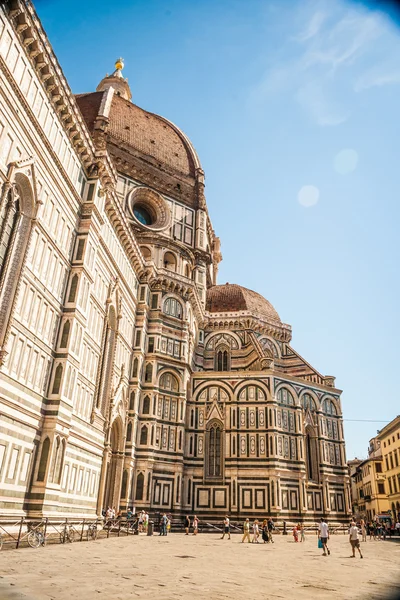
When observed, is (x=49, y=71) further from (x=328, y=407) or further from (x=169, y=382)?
(x=328, y=407)

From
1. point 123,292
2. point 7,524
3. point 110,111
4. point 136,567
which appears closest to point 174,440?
point 123,292

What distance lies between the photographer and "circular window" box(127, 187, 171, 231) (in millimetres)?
39219

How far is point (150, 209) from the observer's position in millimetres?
40188

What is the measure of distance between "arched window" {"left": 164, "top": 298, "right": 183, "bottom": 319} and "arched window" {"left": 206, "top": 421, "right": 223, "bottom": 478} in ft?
26.7

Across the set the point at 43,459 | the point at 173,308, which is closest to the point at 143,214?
the point at 173,308

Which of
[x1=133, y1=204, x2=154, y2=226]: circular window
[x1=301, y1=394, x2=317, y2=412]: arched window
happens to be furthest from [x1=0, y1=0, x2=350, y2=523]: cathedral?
[x1=301, y1=394, x2=317, y2=412]: arched window

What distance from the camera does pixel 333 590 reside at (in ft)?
27.5

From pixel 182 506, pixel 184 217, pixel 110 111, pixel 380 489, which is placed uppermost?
pixel 110 111

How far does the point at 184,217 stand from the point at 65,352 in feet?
79.6

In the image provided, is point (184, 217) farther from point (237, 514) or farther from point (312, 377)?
point (237, 514)

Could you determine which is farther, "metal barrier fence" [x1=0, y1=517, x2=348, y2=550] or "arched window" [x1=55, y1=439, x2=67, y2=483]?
"arched window" [x1=55, y1=439, x2=67, y2=483]

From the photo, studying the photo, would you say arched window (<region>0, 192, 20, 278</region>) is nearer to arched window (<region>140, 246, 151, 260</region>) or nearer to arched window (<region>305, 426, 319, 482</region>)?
arched window (<region>140, 246, 151, 260</region>)

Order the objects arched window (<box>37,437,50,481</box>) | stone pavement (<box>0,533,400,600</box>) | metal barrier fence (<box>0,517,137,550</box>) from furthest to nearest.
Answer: arched window (<box>37,437,50,481</box>) → metal barrier fence (<box>0,517,137,550</box>) → stone pavement (<box>0,533,400,600</box>)

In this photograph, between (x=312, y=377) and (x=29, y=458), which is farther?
(x=312, y=377)
